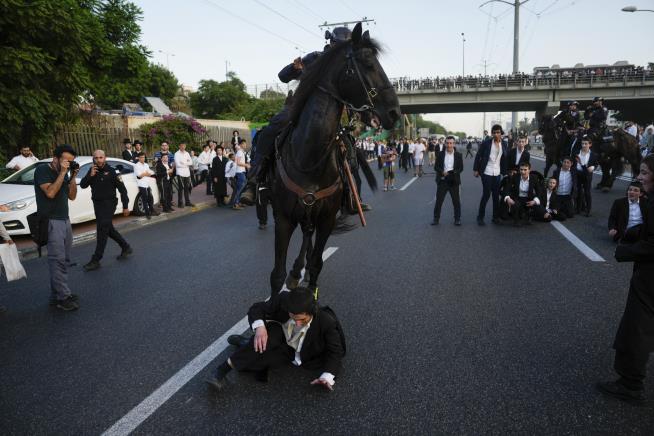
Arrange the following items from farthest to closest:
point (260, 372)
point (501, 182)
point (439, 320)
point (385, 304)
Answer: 1. point (501, 182)
2. point (385, 304)
3. point (439, 320)
4. point (260, 372)

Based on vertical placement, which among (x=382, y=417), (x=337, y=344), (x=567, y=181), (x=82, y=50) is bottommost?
(x=382, y=417)

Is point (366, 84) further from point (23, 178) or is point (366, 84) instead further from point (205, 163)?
point (205, 163)

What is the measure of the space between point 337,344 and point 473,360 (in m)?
1.18

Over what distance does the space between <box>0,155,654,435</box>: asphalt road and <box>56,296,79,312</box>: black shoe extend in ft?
0.34

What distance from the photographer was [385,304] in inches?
190

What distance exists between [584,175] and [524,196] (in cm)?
172

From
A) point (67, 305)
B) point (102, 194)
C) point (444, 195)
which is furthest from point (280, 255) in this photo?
point (444, 195)

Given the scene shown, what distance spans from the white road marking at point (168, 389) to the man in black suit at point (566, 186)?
8.42m

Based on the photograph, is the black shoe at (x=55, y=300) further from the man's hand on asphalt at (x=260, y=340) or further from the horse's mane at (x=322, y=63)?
the horse's mane at (x=322, y=63)

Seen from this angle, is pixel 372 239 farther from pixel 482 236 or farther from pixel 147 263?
pixel 147 263

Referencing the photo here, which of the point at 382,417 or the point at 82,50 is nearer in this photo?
the point at 382,417

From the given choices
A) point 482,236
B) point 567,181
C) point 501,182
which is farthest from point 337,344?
point 567,181

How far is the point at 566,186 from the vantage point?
9.89m

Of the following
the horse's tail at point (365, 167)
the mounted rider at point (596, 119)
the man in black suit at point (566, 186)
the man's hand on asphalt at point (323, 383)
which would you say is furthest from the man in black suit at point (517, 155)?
the man's hand on asphalt at point (323, 383)
